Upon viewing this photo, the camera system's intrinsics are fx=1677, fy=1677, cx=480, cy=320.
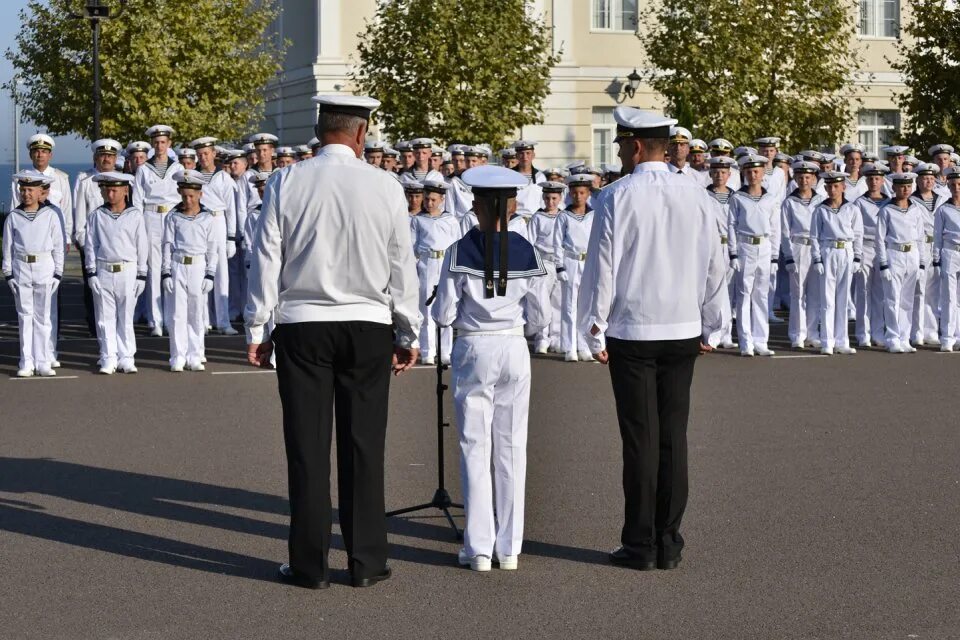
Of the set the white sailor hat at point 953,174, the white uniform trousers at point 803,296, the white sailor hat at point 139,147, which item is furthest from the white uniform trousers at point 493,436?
the white sailor hat at point 139,147

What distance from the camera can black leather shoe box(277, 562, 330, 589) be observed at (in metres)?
7.48

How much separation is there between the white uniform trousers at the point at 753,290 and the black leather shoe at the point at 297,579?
1097 centimetres

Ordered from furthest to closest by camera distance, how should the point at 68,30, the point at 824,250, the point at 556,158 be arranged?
the point at 556,158
the point at 68,30
the point at 824,250

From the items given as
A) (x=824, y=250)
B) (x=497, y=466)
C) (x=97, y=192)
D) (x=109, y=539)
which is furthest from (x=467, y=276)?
(x=97, y=192)

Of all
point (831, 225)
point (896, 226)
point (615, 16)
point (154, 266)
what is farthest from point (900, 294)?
point (615, 16)

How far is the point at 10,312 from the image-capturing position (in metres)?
23.7

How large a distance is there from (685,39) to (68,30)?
11974 mm

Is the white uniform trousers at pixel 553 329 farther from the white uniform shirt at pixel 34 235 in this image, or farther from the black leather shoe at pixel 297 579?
the black leather shoe at pixel 297 579

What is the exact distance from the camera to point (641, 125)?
7.88 meters

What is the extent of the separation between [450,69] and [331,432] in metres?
25.6

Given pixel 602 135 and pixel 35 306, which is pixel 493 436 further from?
pixel 602 135

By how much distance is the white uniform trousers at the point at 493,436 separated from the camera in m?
7.85

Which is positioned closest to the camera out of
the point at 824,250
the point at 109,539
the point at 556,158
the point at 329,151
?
the point at 329,151

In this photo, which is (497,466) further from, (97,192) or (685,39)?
(685,39)
